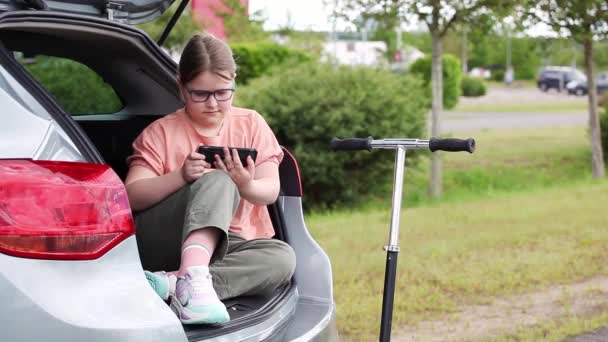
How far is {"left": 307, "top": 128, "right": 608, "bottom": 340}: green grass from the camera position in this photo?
245 inches

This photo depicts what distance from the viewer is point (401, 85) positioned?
1341 cm

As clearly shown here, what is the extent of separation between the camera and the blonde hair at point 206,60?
11.1 feet

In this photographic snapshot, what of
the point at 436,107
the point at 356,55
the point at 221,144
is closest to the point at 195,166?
the point at 221,144

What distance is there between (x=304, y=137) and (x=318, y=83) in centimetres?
82

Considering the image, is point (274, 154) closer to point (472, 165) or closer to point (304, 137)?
point (304, 137)

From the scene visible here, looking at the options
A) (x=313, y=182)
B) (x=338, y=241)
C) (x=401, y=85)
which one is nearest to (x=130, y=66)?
(x=338, y=241)

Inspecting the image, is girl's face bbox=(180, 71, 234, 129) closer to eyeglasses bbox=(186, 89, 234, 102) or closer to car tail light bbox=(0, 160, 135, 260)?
eyeglasses bbox=(186, 89, 234, 102)

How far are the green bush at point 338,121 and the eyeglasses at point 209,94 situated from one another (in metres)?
8.81

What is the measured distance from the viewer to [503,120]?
103ft

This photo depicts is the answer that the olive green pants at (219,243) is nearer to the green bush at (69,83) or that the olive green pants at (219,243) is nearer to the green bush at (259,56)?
the green bush at (69,83)

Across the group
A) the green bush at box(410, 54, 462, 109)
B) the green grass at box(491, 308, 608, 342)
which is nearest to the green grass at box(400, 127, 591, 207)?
the green grass at box(491, 308, 608, 342)

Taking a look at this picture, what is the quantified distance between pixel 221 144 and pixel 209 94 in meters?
0.21

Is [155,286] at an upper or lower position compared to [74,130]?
lower

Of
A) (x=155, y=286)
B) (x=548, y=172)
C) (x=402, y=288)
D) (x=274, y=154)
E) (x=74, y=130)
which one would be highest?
(x=74, y=130)
